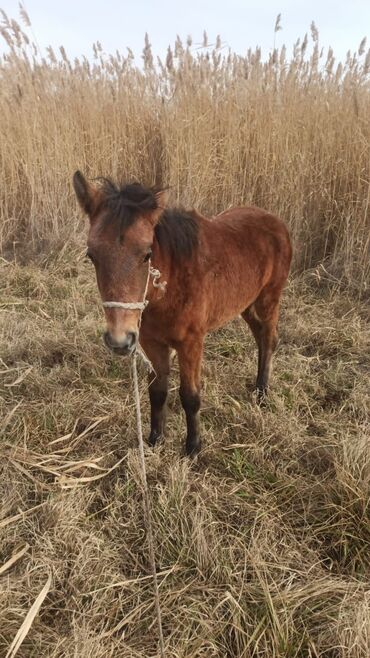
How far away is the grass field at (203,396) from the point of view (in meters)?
1.47

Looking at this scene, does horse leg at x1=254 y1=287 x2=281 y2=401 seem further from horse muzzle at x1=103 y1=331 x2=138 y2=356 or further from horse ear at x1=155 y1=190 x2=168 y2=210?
horse muzzle at x1=103 y1=331 x2=138 y2=356

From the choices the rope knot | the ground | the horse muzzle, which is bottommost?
the ground

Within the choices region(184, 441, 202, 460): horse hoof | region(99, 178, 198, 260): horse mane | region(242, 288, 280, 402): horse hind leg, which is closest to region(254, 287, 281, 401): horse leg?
region(242, 288, 280, 402): horse hind leg

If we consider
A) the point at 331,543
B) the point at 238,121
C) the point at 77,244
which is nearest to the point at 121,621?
the point at 331,543

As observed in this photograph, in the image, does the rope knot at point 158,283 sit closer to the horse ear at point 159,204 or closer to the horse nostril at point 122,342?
the horse ear at point 159,204

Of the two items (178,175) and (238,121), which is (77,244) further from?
(238,121)

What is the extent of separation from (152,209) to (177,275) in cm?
41

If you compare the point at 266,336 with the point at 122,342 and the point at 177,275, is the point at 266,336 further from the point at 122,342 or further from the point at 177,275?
the point at 122,342

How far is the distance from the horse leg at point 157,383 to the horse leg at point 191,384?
0.43ft

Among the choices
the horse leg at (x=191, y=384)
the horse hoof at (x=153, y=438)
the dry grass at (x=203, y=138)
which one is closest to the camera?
the horse leg at (x=191, y=384)

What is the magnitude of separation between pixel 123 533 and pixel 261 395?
1267 mm

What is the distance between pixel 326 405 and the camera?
104 inches

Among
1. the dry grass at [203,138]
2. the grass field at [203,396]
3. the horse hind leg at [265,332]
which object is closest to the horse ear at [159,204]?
the grass field at [203,396]

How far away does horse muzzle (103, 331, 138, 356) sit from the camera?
54.0 inches
